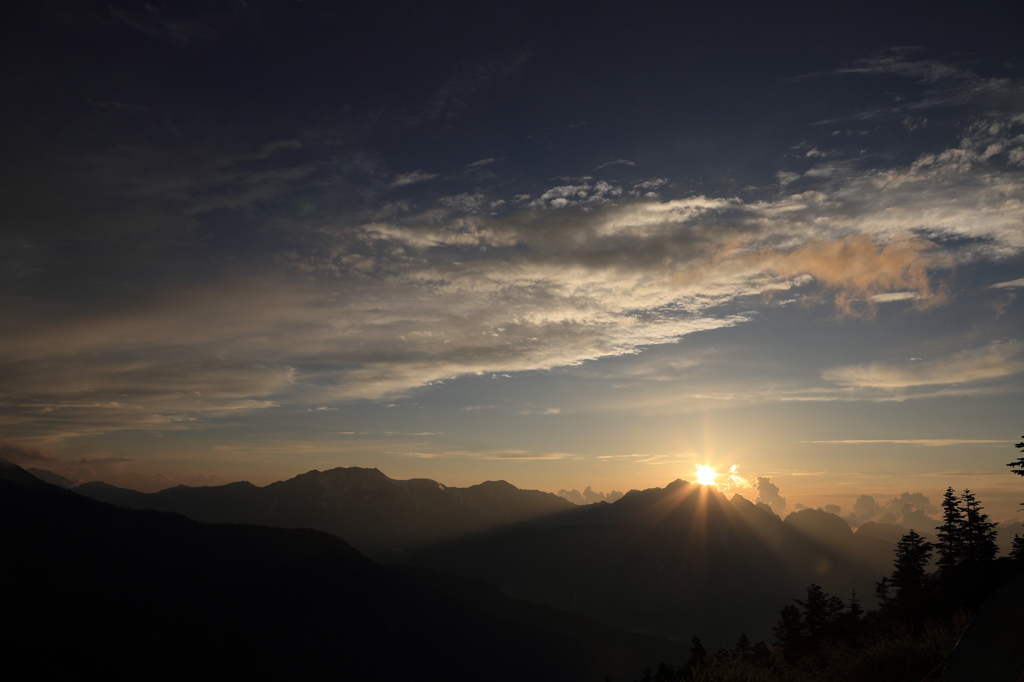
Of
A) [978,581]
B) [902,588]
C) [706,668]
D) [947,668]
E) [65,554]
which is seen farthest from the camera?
[65,554]

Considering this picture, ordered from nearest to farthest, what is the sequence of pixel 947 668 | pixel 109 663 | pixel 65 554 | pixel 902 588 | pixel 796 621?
pixel 947 668
pixel 902 588
pixel 796 621
pixel 109 663
pixel 65 554

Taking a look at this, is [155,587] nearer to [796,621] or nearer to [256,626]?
[256,626]

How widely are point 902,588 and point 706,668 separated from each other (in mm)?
50035

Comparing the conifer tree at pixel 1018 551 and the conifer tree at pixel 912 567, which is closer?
the conifer tree at pixel 1018 551

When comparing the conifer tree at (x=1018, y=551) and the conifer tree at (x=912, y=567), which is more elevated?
the conifer tree at (x=1018, y=551)

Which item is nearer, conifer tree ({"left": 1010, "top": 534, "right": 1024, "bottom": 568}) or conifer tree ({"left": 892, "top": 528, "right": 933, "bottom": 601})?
conifer tree ({"left": 1010, "top": 534, "right": 1024, "bottom": 568})

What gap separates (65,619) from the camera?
170m

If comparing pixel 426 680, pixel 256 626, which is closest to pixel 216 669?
pixel 256 626

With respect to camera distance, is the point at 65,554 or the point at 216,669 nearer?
the point at 216,669

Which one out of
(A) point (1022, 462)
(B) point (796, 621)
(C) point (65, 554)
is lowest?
(C) point (65, 554)

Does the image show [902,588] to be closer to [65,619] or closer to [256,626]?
[256,626]

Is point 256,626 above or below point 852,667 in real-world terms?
below

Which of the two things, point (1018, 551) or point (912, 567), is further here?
point (912, 567)

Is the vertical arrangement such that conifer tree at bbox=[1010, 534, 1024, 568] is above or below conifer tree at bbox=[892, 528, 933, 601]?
A: above
